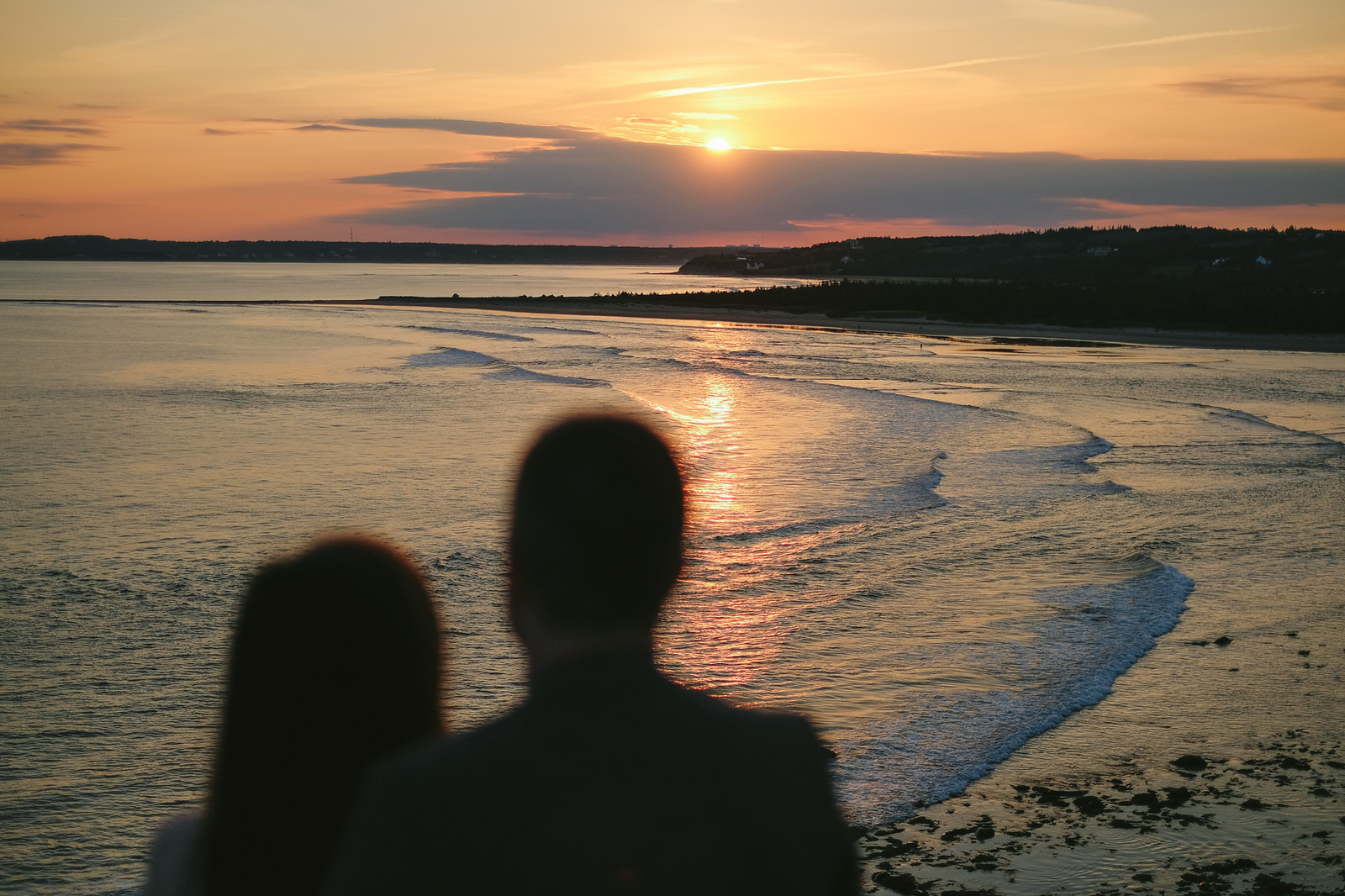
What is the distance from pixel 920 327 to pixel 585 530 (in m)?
60.7

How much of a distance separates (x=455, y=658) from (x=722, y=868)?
711 centimetres

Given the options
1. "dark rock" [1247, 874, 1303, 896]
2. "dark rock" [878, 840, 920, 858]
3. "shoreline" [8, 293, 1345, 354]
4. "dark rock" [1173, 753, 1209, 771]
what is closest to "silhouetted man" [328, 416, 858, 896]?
"dark rock" [878, 840, 920, 858]

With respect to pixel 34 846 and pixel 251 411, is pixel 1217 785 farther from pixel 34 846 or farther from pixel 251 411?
pixel 251 411

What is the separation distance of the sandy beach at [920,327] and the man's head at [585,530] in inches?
1759

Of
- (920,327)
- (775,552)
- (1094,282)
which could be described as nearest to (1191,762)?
(775,552)

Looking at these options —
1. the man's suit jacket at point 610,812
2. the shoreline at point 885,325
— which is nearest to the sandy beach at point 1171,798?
the man's suit jacket at point 610,812

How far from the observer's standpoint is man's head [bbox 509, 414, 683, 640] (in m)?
1.55

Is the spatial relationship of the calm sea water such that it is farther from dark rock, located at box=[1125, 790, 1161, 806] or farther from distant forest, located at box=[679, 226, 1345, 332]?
distant forest, located at box=[679, 226, 1345, 332]

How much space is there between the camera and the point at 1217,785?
633 cm

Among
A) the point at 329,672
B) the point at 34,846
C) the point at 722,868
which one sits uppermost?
the point at 329,672

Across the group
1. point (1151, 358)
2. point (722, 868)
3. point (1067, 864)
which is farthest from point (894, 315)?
point (722, 868)

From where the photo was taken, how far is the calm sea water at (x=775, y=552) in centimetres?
707

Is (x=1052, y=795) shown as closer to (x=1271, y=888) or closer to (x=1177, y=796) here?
(x=1177, y=796)

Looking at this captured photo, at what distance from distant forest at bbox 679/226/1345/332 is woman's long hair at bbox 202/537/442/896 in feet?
176
